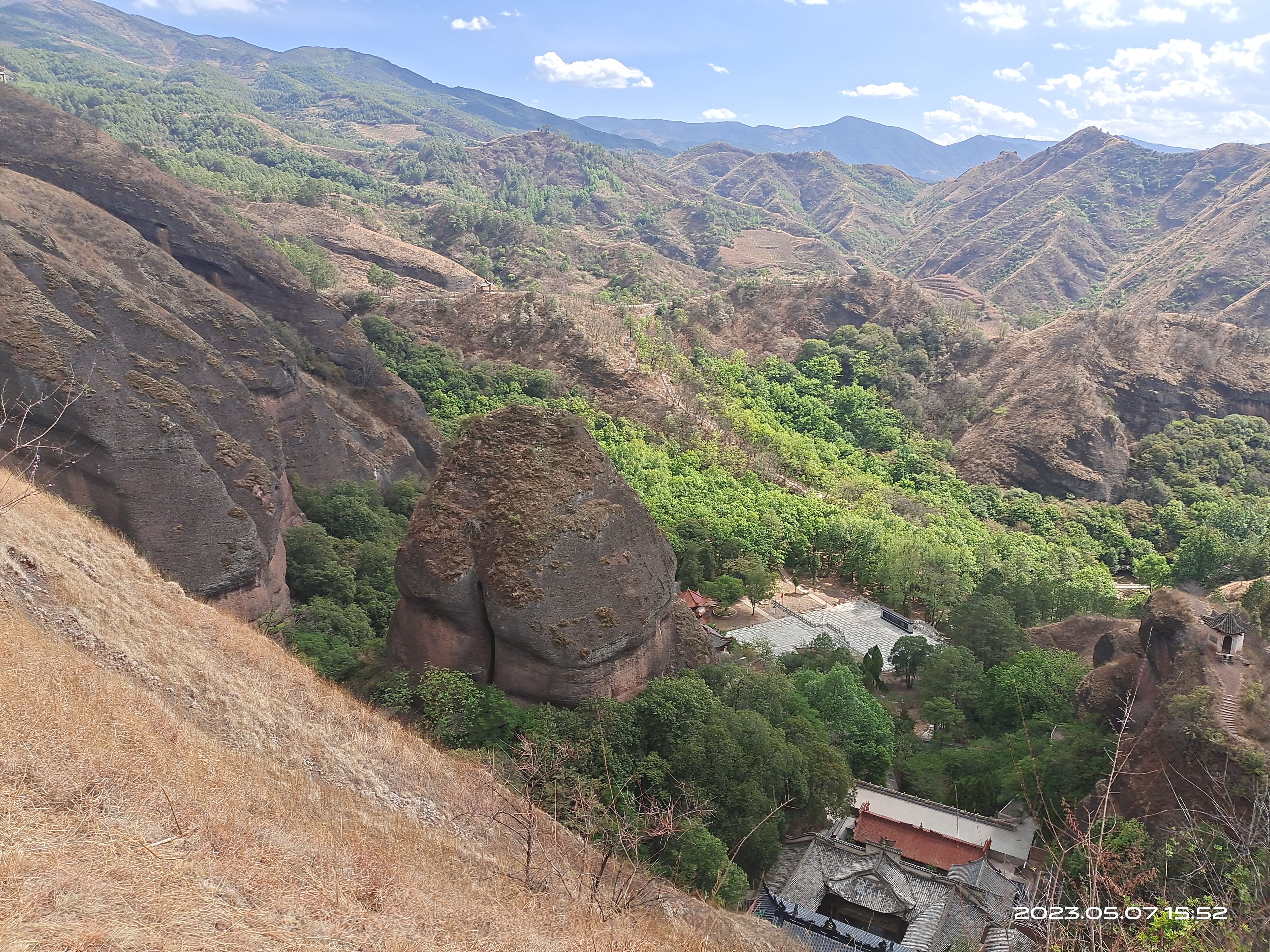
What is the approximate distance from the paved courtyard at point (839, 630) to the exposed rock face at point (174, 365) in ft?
61.5

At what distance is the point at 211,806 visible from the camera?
9.55 metres

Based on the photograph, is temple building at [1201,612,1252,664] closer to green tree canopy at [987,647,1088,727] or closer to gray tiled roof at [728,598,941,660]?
green tree canopy at [987,647,1088,727]

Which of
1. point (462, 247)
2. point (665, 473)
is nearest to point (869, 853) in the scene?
point (665, 473)

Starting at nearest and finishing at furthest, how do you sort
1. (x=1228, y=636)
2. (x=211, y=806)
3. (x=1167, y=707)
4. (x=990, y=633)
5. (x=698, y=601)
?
(x=211, y=806) → (x=1167, y=707) → (x=1228, y=636) → (x=990, y=633) → (x=698, y=601)

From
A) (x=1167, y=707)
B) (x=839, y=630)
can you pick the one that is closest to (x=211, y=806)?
(x=1167, y=707)

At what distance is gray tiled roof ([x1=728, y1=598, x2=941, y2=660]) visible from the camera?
3731 cm

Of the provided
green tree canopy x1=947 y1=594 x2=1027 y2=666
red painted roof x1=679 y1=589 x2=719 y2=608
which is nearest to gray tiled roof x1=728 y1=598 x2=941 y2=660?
red painted roof x1=679 y1=589 x2=719 y2=608

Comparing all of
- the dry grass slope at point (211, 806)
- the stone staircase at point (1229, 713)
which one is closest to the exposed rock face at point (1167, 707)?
the stone staircase at point (1229, 713)

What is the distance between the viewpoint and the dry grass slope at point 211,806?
289 inches

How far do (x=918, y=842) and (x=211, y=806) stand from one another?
18551 millimetres

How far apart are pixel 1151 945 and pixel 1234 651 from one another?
56.3ft

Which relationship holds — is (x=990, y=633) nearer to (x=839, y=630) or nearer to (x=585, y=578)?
(x=839, y=630)

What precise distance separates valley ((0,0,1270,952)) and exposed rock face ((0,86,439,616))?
0.53 feet

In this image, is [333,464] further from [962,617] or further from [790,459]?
[790,459]
